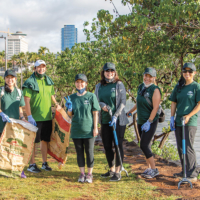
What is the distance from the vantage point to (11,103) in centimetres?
479

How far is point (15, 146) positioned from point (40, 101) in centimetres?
93

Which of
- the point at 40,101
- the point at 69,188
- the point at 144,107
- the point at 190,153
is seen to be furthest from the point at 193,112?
the point at 40,101

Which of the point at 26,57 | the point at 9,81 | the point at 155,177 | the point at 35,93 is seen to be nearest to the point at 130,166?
the point at 155,177

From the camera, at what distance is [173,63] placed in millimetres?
7465

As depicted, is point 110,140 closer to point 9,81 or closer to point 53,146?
point 53,146

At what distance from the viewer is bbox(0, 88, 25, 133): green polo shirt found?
4742mm

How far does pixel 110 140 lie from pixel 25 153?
1.59 m

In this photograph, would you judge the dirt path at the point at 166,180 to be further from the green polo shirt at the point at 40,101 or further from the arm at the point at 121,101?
the green polo shirt at the point at 40,101

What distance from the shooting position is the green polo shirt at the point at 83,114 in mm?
4375

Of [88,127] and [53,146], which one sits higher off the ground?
[88,127]

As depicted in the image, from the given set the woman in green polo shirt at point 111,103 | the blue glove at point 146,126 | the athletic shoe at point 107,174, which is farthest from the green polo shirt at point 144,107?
the athletic shoe at point 107,174

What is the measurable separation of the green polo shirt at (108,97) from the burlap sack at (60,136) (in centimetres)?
69

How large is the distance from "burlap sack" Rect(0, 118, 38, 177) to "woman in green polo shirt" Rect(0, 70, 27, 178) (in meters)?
0.18

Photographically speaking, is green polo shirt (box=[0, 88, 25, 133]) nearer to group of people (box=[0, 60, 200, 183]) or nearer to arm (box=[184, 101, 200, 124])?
group of people (box=[0, 60, 200, 183])
